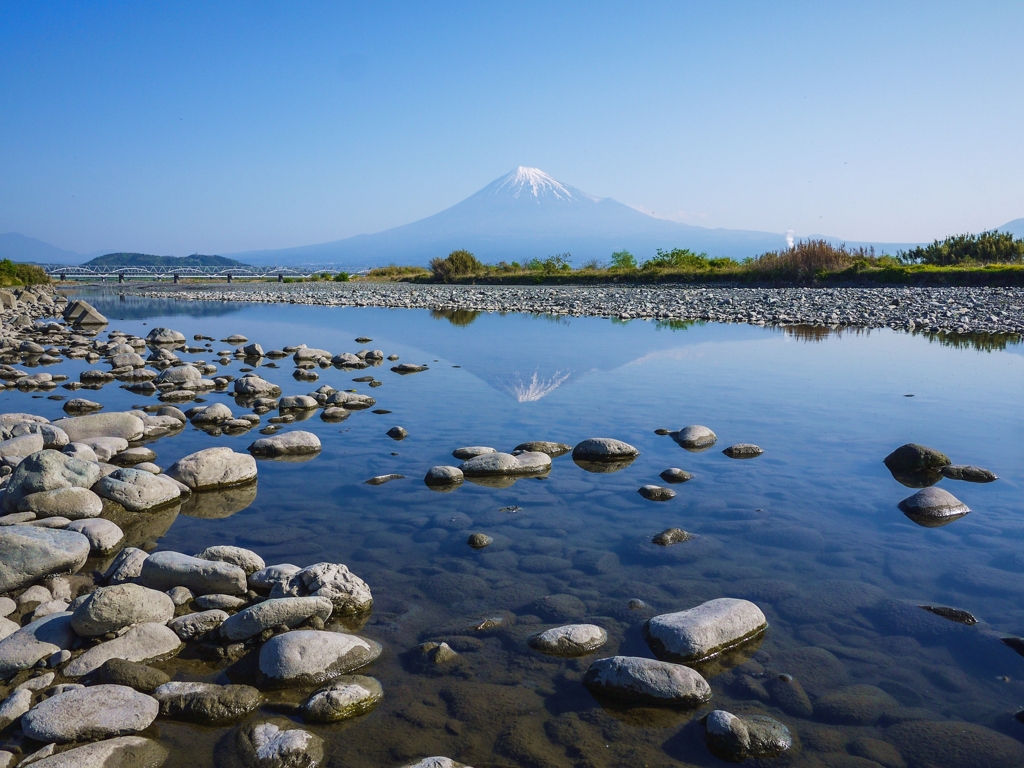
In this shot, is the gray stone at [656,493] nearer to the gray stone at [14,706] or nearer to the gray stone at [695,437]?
the gray stone at [695,437]

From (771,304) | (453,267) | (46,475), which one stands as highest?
(453,267)

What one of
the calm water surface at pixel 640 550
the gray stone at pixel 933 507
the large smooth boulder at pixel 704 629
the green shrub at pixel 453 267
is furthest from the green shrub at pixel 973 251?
the large smooth boulder at pixel 704 629

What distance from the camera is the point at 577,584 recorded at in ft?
16.5

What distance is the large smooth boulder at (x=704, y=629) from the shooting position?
13.5 feet

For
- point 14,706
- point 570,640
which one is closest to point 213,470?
point 14,706

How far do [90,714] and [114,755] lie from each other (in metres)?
0.30

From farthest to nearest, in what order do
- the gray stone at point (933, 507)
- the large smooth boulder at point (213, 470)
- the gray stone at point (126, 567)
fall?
the large smooth boulder at point (213, 470) < the gray stone at point (933, 507) < the gray stone at point (126, 567)

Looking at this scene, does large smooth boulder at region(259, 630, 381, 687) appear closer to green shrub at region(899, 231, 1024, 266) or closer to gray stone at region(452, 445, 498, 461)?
gray stone at region(452, 445, 498, 461)

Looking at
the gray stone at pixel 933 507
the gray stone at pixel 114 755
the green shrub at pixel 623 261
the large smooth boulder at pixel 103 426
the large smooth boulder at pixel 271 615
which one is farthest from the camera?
the green shrub at pixel 623 261

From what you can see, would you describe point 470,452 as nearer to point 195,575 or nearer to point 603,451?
point 603,451

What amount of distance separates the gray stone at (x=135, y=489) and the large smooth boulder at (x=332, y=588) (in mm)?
2554

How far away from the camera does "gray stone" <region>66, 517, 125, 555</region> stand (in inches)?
222

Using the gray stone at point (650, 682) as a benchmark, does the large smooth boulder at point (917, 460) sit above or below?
above

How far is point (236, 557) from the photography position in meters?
5.07
